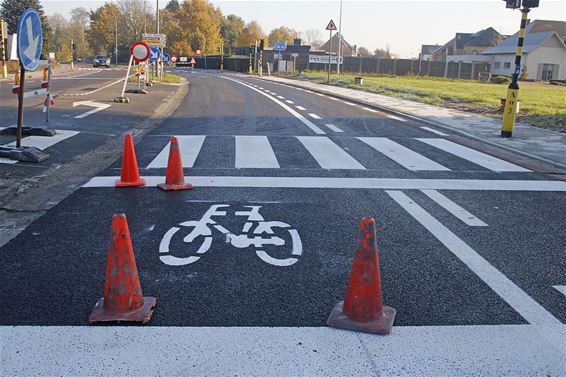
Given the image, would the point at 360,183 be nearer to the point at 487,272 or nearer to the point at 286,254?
the point at 286,254

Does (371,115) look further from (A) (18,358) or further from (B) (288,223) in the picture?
(A) (18,358)

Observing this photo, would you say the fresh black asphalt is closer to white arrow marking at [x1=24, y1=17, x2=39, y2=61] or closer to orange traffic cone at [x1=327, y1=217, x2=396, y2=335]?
orange traffic cone at [x1=327, y1=217, x2=396, y2=335]

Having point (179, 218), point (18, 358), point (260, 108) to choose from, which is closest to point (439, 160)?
point (179, 218)

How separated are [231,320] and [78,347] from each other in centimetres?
97

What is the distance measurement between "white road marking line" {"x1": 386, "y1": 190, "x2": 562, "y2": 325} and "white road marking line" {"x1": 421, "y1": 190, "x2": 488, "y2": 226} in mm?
336

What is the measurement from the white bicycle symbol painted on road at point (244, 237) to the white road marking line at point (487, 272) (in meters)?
1.49

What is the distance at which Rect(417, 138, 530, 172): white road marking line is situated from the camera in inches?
358

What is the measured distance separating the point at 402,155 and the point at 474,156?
144 centimetres

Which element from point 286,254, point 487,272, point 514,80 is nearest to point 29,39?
point 286,254

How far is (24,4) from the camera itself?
6844cm

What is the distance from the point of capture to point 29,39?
792 cm

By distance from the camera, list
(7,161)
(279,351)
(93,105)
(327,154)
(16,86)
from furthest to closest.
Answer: (93,105) → (327,154) → (16,86) → (7,161) → (279,351)

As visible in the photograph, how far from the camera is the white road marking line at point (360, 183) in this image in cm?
730

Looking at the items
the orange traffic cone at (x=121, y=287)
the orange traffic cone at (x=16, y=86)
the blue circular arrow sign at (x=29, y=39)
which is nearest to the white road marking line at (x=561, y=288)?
the orange traffic cone at (x=121, y=287)
